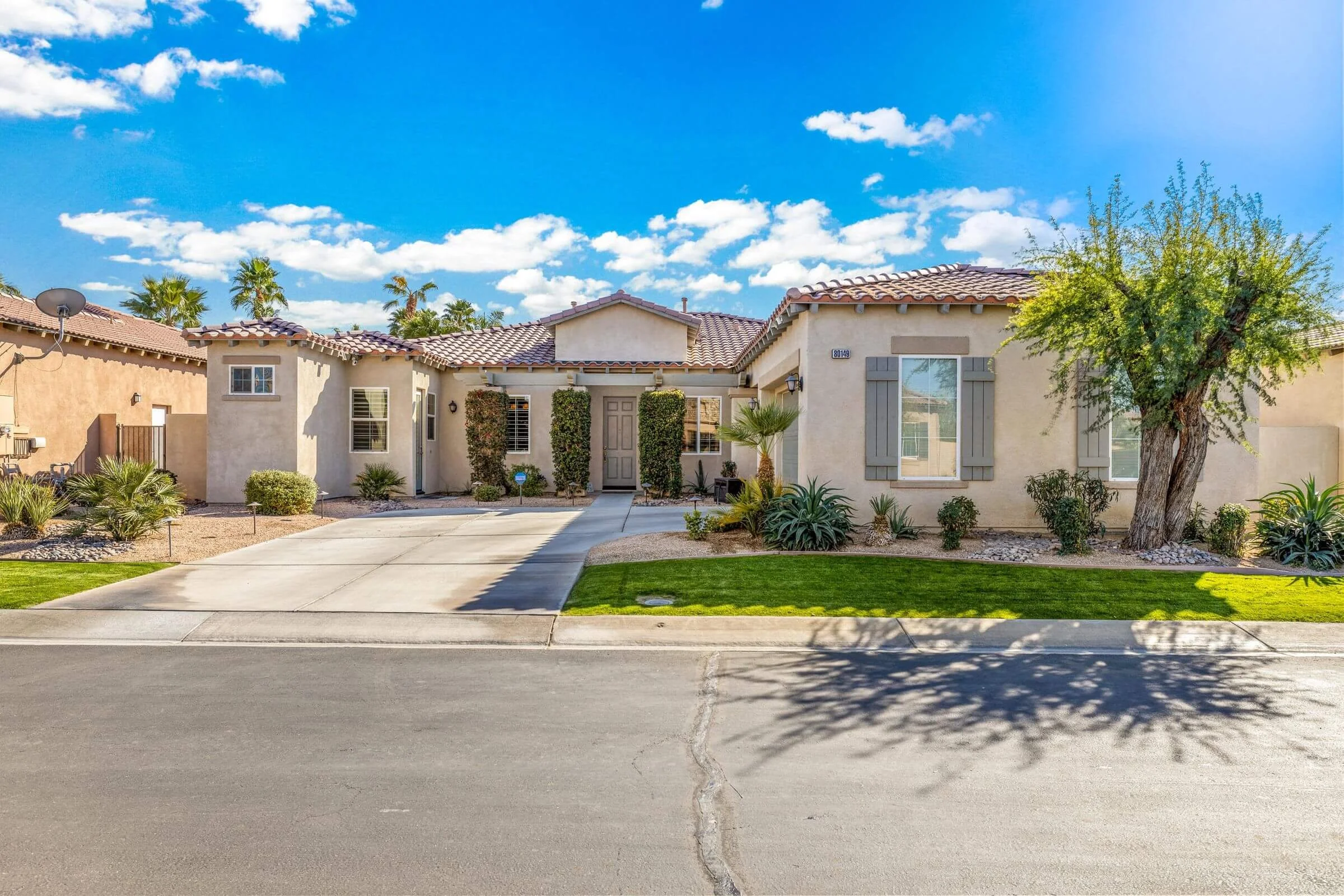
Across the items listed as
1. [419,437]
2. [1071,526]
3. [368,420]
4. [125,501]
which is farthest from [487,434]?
[1071,526]

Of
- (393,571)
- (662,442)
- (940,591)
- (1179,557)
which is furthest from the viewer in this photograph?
(662,442)

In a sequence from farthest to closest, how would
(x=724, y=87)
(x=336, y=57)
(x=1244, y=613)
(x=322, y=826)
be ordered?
(x=724, y=87) < (x=336, y=57) < (x=1244, y=613) < (x=322, y=826)

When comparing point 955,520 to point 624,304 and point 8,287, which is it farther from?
point 8,287

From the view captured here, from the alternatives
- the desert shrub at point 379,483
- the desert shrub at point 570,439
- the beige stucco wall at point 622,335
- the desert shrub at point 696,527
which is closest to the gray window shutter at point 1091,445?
the desert shrub at point 696,527

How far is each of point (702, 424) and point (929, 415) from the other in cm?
900

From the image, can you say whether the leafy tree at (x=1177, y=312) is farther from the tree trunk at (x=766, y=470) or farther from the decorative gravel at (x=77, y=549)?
the decorative gravel at (x=77, y=549)

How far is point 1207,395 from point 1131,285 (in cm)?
299

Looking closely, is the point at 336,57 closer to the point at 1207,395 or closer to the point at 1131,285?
the point at 1131,285

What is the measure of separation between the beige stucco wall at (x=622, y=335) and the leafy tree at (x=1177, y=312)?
1143cm

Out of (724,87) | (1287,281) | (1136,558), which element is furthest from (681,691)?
(724,87)

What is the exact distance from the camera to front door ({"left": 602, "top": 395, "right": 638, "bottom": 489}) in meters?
21.3

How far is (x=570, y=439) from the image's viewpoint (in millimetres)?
19812

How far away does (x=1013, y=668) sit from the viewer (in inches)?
253

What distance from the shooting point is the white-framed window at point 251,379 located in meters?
16.8
